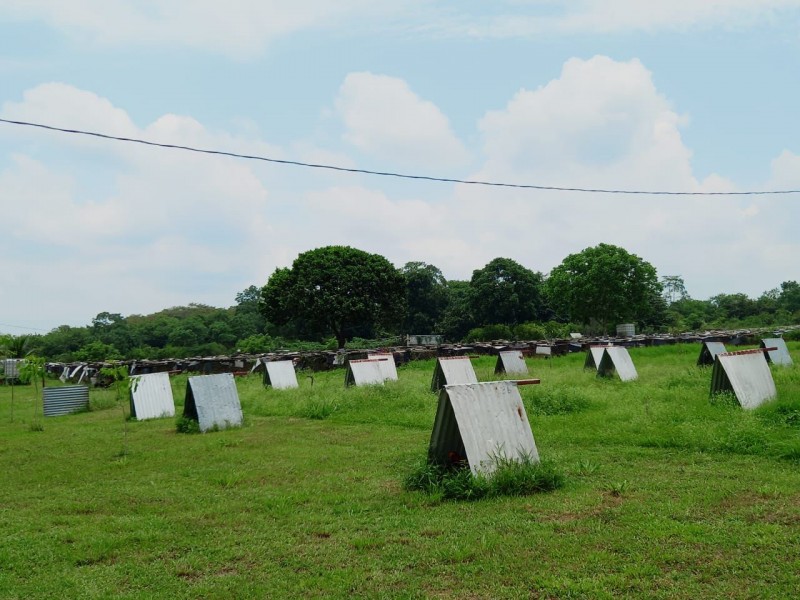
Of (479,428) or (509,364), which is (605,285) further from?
(479,428)

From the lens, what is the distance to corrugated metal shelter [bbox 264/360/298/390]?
20.9 meters

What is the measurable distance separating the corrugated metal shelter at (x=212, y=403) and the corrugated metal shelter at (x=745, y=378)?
902 centimetres

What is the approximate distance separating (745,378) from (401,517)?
7.82 meters

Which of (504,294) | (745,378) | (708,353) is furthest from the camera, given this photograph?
(504,294)

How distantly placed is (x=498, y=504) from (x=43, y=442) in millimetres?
9736

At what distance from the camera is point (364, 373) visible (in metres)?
19.6

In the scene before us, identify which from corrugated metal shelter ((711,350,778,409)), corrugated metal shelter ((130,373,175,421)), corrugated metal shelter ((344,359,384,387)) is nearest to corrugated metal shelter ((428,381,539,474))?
corrugated metal shelter ((711,350,778,409))

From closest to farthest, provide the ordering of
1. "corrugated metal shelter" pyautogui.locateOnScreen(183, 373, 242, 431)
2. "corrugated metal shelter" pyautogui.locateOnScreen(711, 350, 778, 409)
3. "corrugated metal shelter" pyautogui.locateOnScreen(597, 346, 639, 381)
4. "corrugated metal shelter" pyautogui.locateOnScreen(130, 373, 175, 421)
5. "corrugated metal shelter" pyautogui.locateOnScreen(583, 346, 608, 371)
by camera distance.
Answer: "corrugated metal shelter" pyautogui.locateOnScreen(711, 350, 778, 409) < "corrugated metal shelter" pyautogui.locateOnScreen(183, 373, 242, 431) < "corrugated metal shelter" pyautogui.locateOnScreen(130, 373, 175, 421) < "corrugated metal shelter" pyautogui.locateOnScreen(597, 346, 639, 381) < "corrugated metal shelter" pyautogui.locateOnScreen(583, 346, 608, 371)

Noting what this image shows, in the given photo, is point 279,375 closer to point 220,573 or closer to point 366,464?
point 366,464

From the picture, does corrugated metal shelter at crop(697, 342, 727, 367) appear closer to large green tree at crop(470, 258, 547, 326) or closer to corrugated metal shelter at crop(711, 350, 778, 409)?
corrugated metal shelter at crop(711, 350, 778, 409)

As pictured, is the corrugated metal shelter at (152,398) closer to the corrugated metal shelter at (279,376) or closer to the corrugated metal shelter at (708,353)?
the corrugated metal shelter at (279,376)

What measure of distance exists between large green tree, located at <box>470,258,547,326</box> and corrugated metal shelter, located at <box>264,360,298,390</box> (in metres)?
39.1

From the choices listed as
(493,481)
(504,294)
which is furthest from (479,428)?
(504,294)

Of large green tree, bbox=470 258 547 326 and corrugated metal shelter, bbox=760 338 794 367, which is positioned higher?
large green tree, bbox=470 258 547 326
